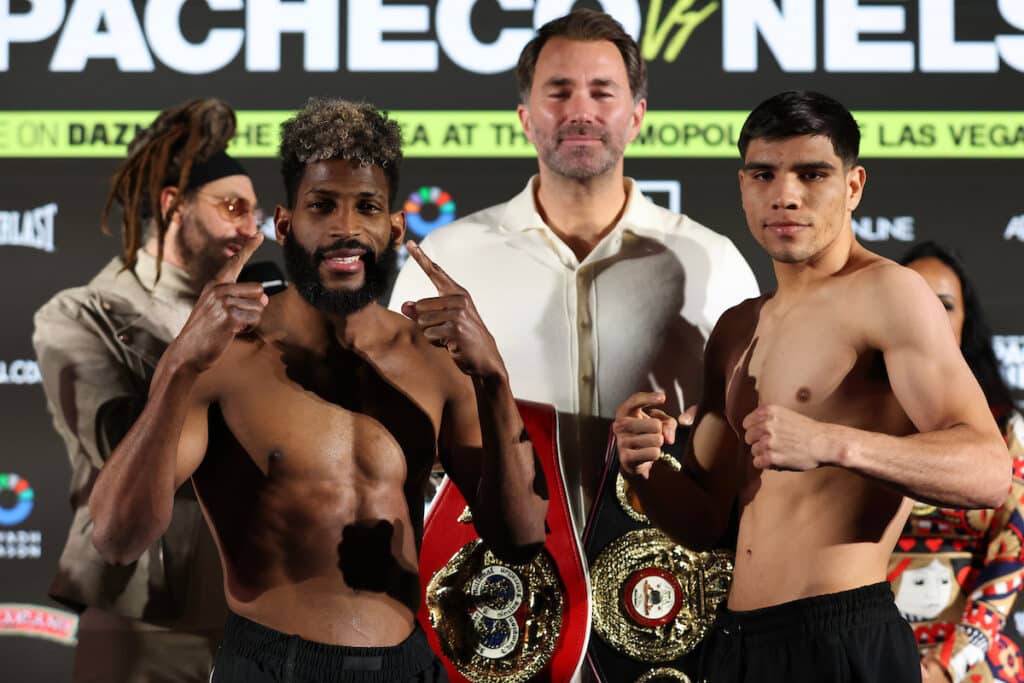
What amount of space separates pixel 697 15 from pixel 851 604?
6.83ft

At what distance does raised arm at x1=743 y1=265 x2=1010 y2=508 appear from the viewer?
2.04 m

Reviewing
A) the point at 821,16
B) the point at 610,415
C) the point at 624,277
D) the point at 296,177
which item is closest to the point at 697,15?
the point at 821,16

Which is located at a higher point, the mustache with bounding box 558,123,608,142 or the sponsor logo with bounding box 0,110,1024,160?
the sponsor logo with bounding box 0,110,1024,160

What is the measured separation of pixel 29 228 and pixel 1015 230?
272 centimetres

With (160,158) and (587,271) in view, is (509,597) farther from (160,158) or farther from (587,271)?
(160,158)

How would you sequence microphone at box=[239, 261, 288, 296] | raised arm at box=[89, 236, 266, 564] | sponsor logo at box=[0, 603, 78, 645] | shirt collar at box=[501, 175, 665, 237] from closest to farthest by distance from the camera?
1. raised arm at box=[89, 236, 266, 564]
2. shirt collar at box=[501, 175, 665, 237]
3. microphone at box=[239, 261, 288, 296]
4. sponsor logo at box=[0, 603, 78, 645]

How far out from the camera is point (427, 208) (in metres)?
3.80

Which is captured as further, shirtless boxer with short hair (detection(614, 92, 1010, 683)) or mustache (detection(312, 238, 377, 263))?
mustache (detection(312, 238, 377, 263))

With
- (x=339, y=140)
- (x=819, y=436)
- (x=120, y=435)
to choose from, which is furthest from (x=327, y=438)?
(x=120, y=435)

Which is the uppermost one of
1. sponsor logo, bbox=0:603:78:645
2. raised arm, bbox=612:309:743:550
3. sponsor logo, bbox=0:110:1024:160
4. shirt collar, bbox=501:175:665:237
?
sponsor logo, bbox=0:110:1024:160

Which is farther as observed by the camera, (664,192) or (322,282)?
(664,192)

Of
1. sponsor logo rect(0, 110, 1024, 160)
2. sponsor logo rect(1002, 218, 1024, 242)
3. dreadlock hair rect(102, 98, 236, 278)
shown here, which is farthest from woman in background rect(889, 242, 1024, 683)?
dreadlock hair rect(102, 98, 236, 278)

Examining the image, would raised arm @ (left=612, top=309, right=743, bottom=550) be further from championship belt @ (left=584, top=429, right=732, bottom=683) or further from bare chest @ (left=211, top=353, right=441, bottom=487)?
bare chest @ (left=211, top=353, right=441, bottom=487)

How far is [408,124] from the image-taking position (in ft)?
12.5
